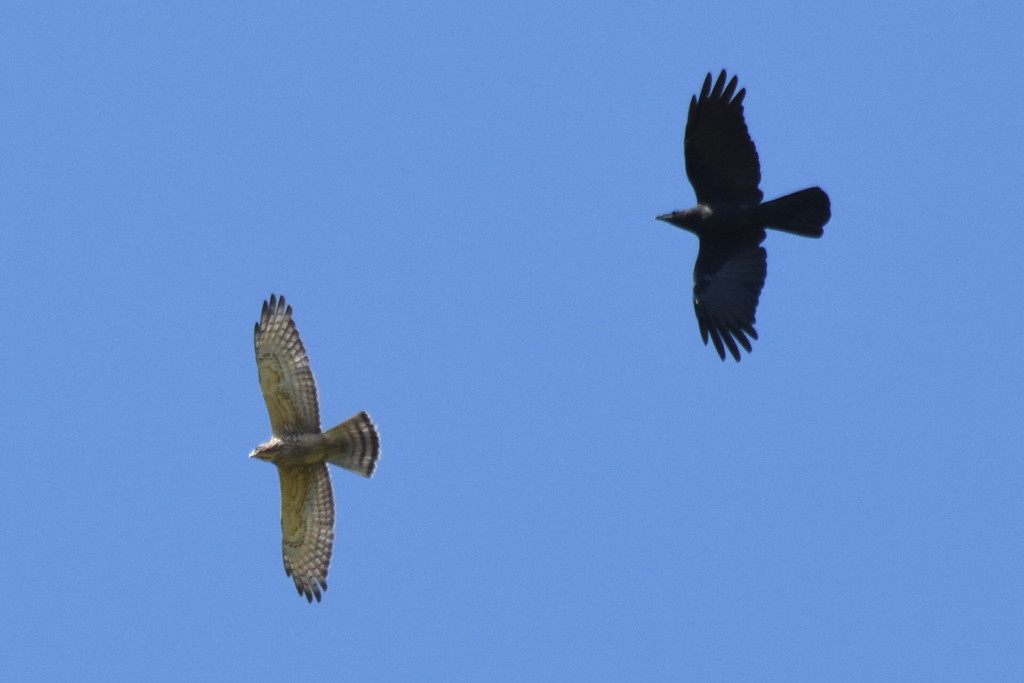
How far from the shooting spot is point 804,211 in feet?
64.1

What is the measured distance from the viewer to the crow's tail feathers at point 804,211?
19484 millimetres

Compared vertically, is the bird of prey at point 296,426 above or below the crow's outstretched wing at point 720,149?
below

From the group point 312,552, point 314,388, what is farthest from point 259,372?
point 312,552

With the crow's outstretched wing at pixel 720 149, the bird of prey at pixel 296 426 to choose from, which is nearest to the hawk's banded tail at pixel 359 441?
the bird of prey at pixel 296 426

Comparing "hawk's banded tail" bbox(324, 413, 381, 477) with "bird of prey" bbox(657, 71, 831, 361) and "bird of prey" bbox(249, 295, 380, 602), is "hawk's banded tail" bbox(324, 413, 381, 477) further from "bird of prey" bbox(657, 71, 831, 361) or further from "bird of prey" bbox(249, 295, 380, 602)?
"bird of prey" bbox(657, 71, 831, 361)

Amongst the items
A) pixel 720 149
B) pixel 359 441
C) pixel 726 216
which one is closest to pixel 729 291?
pixel 726 216

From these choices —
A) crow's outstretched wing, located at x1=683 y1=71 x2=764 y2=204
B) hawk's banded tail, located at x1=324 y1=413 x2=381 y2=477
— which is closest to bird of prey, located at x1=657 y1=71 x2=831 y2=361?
crow's outstretched wing, located at x1=683 y1=71 x2=764 y2=204

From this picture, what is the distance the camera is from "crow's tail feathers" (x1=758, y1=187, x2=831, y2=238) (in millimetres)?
19484

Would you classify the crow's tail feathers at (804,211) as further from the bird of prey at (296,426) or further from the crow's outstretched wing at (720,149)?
the bird of prey at (296,426)

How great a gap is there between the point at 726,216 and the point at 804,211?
778 millimetres

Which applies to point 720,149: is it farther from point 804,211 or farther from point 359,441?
point 359,441

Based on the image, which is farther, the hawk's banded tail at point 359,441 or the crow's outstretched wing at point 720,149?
the hawk's banded tail at point 359,441

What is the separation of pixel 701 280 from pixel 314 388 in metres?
3.73

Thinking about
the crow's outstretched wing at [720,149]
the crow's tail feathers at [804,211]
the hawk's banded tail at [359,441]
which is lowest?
the hawk's banded tail at [359,441]
